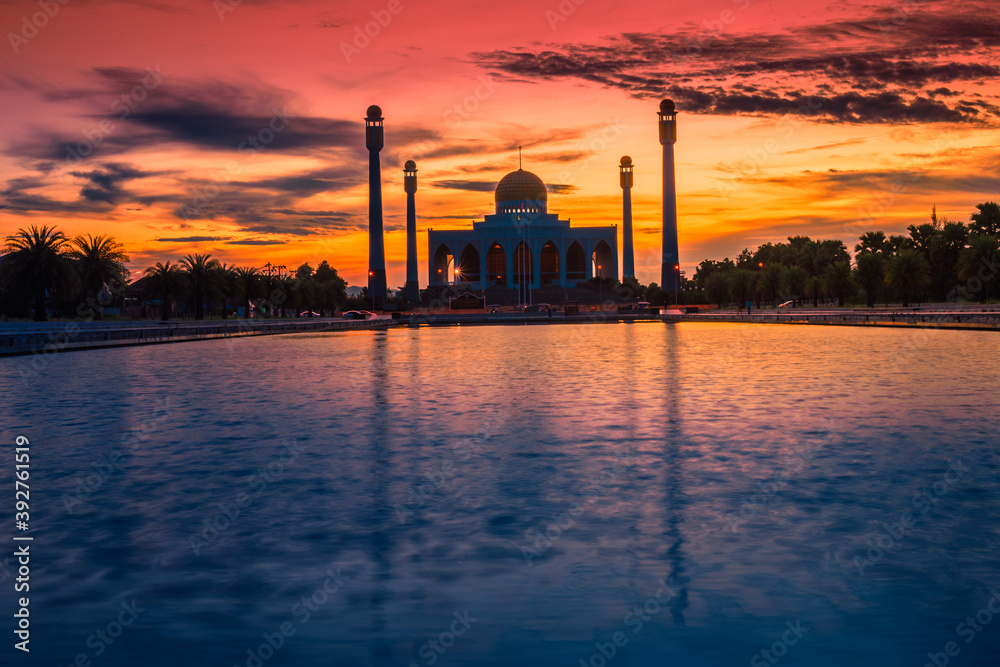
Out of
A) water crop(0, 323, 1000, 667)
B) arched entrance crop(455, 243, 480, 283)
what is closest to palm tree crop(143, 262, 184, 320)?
water crop(0, 323, 1000, 667)

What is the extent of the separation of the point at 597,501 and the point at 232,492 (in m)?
3.92

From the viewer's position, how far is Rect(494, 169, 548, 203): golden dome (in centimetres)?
13038

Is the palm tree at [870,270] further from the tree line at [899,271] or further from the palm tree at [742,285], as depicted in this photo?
the palm tree at [742,285]

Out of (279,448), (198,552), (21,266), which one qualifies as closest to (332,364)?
(279,448)

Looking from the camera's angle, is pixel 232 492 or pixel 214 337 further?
pixel 214 337

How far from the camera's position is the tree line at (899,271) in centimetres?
6222

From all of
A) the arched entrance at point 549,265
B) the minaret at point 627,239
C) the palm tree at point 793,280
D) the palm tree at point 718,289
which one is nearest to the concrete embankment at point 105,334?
the palm tree at point 793,280

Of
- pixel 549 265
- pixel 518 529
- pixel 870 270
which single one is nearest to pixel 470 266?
pixel 549 265

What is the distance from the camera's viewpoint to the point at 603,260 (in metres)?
142

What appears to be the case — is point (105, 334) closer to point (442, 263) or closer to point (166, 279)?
point (166, 279)

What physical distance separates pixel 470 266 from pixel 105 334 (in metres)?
104

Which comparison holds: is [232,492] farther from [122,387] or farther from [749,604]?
[122,387]

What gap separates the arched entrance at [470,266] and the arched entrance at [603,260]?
20107 mm

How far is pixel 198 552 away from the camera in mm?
6910
